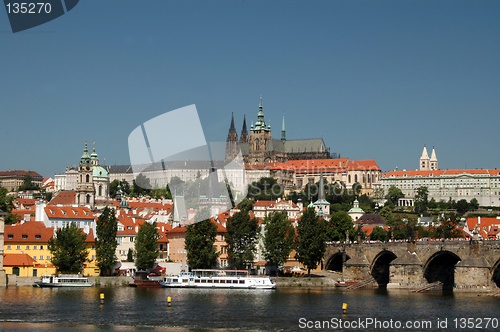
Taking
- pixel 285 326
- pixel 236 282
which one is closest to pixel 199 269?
pixel 236 282

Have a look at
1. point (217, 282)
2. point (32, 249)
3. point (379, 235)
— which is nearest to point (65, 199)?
point (379, 235)

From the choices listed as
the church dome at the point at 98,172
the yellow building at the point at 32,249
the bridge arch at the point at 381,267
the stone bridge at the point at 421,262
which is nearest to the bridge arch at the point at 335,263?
the stone bridge at the point at 421,262

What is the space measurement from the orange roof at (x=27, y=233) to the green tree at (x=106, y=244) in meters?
3.93

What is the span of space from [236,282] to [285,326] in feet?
70.7

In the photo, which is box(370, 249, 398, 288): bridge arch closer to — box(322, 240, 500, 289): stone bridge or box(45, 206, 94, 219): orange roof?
box(322, 240, 500, 289): stone bridge

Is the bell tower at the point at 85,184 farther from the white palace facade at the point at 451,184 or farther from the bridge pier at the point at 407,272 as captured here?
the white palace facade at the point at 451,184

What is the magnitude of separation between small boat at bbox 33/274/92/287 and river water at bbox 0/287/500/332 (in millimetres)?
1576

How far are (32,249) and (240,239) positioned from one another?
628 inches

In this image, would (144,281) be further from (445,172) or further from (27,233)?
(445,172)

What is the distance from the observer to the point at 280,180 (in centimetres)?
19400

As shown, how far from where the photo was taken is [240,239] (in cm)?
6278

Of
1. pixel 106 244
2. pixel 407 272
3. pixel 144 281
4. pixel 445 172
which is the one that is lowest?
pixel 144 281

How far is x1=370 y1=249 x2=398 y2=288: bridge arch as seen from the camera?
63.5 meters

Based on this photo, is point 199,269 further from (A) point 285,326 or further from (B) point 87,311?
(A) point 285,326
